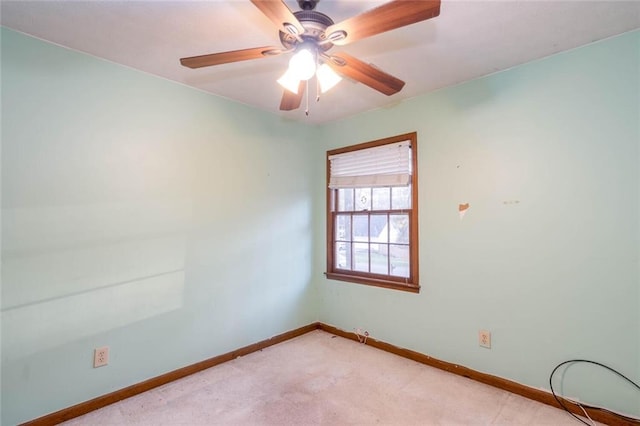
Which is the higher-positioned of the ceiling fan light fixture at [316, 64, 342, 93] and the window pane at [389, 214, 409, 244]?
the ceiling fan light fixture at [316, 64, 342, 93]

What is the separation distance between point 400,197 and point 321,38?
1.84 metres

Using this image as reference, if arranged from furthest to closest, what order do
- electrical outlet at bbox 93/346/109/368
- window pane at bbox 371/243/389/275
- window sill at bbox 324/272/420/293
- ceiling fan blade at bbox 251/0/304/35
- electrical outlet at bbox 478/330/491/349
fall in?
window pane at bbox 371/243/389/275 → window sill at bbox 324/272/420/293 → electrical outlet at bbox 478/330/491/349 → electrical outlet at bbox 93/346/109/368 → ceiling fan blade at bbox 251/0/304/35

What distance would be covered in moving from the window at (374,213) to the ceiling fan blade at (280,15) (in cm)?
179

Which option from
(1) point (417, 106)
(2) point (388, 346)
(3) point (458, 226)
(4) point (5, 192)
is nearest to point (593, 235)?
(3) point (458, 226)

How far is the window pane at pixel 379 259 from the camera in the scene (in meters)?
3.09

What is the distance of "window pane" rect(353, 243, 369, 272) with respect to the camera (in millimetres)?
3260

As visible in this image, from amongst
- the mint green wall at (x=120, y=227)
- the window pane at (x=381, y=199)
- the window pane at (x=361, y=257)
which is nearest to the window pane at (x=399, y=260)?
the window pane at (x=361, y=257)

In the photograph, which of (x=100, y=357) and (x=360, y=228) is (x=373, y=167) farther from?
(x=100, y=357)

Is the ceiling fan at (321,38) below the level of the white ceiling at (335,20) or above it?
below

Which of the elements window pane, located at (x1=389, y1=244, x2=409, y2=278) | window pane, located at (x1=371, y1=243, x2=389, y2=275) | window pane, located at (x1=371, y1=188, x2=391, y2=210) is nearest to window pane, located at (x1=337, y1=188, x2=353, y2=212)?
window pane, located at (x1=371, y1=188, x2=391, y2=210)

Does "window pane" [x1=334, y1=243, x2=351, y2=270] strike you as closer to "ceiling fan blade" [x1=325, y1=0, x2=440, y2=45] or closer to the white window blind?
the white window blind

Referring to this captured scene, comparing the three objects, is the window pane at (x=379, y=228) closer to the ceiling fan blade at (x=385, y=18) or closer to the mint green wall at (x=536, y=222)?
the mint green wall at (x=536, y=222)

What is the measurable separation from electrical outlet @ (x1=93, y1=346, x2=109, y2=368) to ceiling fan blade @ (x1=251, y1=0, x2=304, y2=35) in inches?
89.3

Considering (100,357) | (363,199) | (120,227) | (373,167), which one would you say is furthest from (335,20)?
(100,357)
